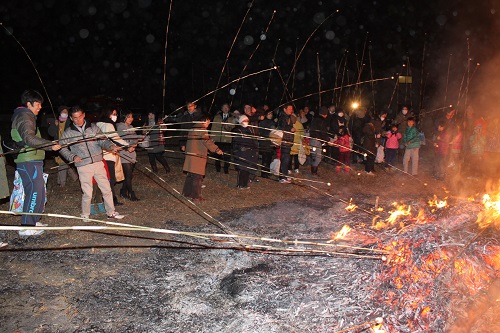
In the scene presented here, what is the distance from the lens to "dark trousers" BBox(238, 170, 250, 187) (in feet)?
32.7

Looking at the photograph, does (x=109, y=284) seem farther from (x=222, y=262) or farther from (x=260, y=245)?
(x=260, y=245)

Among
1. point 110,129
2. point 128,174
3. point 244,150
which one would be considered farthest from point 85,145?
point 244,150

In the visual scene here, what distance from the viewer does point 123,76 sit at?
3328 cm

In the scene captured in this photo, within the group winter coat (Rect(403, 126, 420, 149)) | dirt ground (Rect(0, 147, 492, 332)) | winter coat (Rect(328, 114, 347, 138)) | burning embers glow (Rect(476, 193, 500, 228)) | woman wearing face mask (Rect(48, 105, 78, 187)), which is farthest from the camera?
winter coat (Rect(328, 114, 347, 138))

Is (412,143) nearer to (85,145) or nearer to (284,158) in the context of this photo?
(284,158)

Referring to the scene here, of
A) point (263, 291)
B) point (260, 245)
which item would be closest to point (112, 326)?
point (263, 291)

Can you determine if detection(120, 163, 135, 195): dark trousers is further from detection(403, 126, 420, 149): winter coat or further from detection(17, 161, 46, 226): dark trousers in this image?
detection(403, 126, 420, 149): winter coat

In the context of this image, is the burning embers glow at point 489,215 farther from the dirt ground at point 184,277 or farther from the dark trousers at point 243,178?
the dark trousers at point 243,178

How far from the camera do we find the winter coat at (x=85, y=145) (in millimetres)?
6294

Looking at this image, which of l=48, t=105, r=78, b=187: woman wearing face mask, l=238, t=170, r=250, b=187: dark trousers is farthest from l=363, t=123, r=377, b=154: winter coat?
l=48, t=105, r=78, b=187: woman wearing face mask

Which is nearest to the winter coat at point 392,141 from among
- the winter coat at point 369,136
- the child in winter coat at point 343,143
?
the winter coat at point 369,136

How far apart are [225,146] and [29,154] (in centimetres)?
789

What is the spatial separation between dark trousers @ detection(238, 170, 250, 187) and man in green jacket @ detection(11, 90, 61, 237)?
16.3 feet

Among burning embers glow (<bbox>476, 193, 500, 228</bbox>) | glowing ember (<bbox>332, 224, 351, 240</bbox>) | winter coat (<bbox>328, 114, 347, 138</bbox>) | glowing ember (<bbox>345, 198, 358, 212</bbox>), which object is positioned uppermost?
winter coat (<bbox>328, 114, 347, 138</bbox>)
